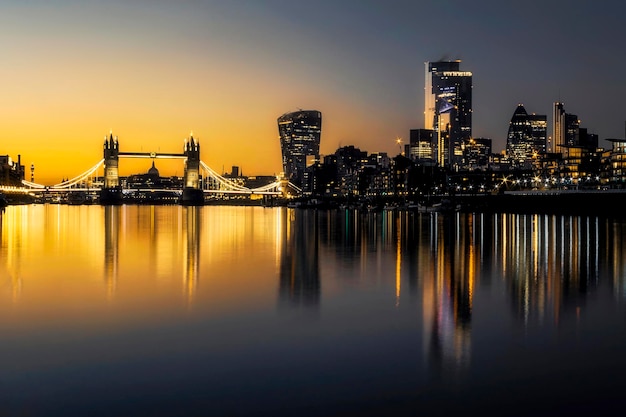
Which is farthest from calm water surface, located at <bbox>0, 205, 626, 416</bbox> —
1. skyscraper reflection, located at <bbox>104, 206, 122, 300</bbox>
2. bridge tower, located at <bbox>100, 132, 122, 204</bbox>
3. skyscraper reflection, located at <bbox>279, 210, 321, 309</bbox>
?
bridge tower, located at <bbox>100, 132, 122, 204</bbox>

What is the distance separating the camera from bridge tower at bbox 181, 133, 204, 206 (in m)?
136

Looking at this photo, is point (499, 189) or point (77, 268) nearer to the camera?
point (77, 268)

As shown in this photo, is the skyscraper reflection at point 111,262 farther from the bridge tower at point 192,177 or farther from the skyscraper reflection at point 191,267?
the bridge tower at point 192,177

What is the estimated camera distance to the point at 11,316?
12.7 metres

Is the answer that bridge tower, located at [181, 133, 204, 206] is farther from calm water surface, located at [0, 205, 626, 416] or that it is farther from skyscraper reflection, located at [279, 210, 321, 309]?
calm water surface, located at [0, 205, 626, 416]

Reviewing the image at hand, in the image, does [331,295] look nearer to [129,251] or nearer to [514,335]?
[514,335]

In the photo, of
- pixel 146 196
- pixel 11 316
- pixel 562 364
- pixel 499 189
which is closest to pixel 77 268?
pixel 11 316

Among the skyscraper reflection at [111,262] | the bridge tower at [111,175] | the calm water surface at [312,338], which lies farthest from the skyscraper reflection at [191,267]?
the bridge tower at [111,175]

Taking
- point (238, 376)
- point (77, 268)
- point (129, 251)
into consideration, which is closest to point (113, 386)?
point (238, 376)

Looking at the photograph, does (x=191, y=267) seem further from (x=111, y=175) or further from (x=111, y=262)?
(x=111, y=175)

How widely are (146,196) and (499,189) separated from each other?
89059 millimetres

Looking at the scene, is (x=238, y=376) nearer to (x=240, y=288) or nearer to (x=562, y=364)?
(x=562, y=364)

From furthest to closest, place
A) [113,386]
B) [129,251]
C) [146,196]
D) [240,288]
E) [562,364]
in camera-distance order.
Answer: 1. [146,196]
2. [129,251]
3. [240,288]
4. [562,364]
5. [113,386]

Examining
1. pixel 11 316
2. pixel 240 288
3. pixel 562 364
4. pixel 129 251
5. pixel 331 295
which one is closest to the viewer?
pixel 562 364
